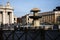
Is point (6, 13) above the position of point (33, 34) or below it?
above

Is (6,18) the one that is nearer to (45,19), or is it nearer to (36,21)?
(45,19)

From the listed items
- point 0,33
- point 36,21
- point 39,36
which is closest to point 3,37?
point 0,33

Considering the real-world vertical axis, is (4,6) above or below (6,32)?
above

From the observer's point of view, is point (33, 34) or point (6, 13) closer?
point (33, 34)

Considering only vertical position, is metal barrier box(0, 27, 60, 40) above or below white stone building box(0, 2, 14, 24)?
below

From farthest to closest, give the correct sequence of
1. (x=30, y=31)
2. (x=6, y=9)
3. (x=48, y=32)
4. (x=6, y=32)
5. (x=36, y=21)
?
(x=6, y=9)
(x=36, y=21)
(x=6, y=32)
(x=30, y=31)
(x=48, y=32)

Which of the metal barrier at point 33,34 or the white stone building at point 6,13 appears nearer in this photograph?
the metal barrier at point 33,34

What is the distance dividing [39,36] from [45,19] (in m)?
65.0

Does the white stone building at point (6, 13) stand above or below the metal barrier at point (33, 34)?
above

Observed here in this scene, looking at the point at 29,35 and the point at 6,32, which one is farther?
the point at 6,32

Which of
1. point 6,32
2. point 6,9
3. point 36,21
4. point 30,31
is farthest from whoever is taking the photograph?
point 6,9

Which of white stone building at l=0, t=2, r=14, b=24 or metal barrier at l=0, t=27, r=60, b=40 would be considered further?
white stone building at l=0, t=2, r=14, b=24

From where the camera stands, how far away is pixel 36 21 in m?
24.4

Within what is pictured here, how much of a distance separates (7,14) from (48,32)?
218 feet
